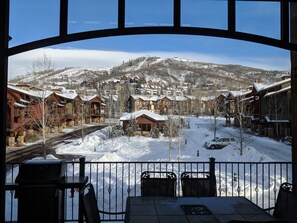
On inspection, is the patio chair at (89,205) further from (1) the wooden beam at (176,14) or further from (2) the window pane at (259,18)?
(2) the window pane at (259,18)

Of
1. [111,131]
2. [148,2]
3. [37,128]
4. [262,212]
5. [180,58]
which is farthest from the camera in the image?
[180,58]

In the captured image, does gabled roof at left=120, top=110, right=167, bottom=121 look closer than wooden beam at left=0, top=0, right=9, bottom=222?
No

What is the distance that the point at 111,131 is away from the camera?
77.5ft

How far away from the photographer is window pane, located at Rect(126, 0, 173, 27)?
8.55 ft

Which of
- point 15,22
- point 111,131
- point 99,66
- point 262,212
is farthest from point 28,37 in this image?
point 99,66

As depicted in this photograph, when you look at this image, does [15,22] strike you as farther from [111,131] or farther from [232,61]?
[232,61]

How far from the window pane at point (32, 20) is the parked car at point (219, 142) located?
1937cm

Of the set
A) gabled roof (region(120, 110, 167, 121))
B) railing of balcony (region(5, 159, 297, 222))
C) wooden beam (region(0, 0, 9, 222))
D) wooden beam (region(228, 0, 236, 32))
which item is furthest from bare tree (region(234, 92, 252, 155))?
wooden beam (region(0, 0, 9, 222))

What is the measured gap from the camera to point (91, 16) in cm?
271

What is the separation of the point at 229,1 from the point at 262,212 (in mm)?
1849

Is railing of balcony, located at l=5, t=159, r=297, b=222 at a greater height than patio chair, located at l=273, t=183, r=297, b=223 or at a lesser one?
lesser

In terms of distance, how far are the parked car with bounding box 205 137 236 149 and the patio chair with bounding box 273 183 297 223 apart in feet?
62.5

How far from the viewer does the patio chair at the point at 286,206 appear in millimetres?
2010

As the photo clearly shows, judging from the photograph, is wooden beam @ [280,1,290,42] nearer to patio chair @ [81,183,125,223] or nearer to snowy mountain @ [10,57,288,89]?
patio chair @ [81,183,125,223]
